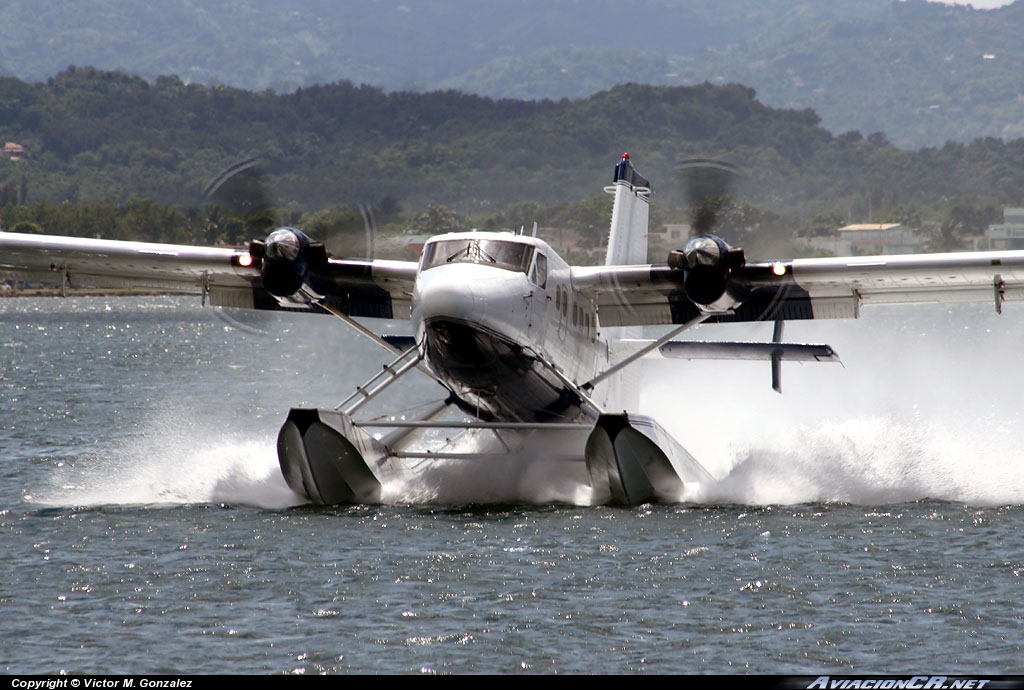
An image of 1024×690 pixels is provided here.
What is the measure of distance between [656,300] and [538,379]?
2.70m

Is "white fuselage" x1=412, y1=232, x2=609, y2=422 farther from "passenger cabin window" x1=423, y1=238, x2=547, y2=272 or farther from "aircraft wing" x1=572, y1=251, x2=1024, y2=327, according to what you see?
"aircraft wing" x1=572, y1=251, x2=1024, y2=327

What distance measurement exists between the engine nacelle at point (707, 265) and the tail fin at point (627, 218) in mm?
4992

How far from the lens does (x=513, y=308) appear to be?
50.5 ft

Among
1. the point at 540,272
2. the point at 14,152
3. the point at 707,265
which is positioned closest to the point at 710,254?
the point at 707,265

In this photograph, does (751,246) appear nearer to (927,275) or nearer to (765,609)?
(927,275)

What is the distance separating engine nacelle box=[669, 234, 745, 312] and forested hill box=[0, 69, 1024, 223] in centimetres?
3854

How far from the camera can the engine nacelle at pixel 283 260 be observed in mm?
16125

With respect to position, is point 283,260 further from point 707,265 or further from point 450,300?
point 707,265

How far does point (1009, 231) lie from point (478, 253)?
112305 mm

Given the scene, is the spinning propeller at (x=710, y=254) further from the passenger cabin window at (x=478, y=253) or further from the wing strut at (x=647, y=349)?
the passenger cabin window at (x=478, y=253)

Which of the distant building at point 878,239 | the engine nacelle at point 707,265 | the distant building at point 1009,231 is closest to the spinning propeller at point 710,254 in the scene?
the engine nacelle at point 707,265

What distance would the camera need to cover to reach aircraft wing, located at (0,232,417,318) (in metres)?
17.6

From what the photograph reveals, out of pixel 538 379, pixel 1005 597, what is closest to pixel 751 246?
pixel 538 379

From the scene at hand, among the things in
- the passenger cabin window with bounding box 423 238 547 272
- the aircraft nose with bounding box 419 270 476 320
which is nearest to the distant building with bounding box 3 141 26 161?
the passenger cabin window with bounding box 423 238 547 272
